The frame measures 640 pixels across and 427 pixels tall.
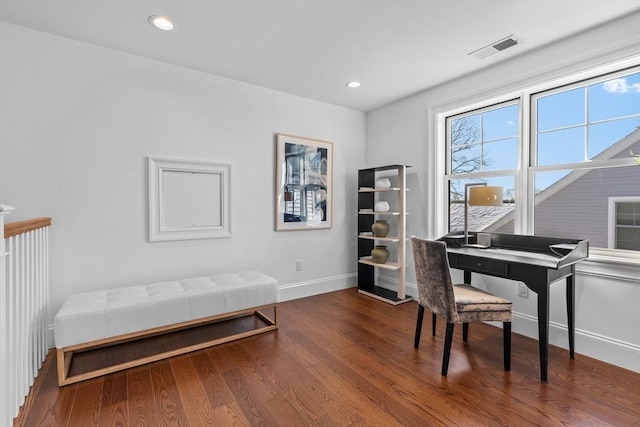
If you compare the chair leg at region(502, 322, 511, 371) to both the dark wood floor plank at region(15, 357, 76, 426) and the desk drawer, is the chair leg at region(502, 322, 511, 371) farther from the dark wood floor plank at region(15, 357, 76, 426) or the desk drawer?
the dark wood floor plank at region(15, 357, 76, 426)

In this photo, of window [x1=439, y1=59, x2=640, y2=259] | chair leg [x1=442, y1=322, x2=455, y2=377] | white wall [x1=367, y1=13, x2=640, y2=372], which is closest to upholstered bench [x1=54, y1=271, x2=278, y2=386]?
chair leg [x1=442, y1=322, x2=455, y2=377]

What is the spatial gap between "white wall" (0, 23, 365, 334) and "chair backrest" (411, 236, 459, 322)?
175cm

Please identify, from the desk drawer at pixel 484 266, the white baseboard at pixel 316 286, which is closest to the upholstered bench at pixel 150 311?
the white baseboard at pixel 316 286

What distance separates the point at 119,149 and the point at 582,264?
3.90 metres

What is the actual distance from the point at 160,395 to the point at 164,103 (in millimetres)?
2387

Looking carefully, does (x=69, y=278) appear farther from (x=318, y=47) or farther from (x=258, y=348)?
(x=318, y=47)

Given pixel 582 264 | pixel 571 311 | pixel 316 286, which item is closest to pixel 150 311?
pixel 316 286

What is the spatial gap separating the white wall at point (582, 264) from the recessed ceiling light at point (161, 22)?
2289 millimetres

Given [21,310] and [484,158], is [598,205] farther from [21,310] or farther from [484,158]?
[21,310]

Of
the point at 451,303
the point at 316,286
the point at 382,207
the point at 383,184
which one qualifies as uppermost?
the point at 383,184

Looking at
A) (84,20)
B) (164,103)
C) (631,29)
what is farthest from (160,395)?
(631,29)

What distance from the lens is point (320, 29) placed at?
231 centimetres

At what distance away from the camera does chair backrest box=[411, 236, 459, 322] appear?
207 cm

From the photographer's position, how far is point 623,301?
2199mm
